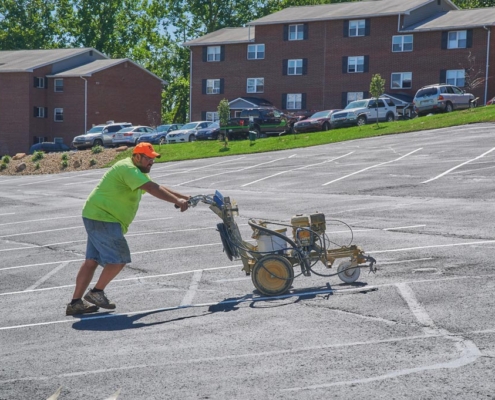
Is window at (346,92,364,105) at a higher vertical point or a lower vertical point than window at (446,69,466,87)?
lower

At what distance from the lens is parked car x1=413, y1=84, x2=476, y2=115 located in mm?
50562

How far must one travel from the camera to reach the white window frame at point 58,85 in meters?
75.5

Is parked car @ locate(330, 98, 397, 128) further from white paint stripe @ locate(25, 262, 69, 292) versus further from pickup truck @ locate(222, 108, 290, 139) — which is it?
white paint stripe @ locate(25, 262, 69, 292)

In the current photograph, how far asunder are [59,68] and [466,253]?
Answer: 68.4 meters

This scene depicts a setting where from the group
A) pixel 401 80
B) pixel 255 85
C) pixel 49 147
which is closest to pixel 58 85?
pixel 49 147

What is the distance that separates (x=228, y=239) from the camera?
1045 centimetres

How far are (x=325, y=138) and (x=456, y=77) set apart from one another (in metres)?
19.3

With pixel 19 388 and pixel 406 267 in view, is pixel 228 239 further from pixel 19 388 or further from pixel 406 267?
pixel 19 388

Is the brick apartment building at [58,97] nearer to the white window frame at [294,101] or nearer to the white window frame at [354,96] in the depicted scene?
the white window frame at [294,101]

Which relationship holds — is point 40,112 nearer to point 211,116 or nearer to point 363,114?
point 211,116

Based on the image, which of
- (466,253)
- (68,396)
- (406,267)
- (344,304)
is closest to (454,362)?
(344,304)

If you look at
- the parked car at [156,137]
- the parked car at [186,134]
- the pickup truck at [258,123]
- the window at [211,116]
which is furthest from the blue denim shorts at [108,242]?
the window at [211,116]

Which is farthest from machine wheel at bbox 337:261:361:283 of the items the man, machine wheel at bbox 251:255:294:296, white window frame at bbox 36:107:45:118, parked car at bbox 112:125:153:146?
white window frame at bbox 36:107:45:118

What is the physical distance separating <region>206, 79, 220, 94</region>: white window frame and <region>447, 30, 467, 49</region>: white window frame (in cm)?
1949
